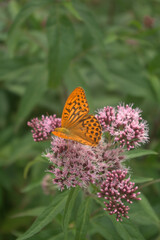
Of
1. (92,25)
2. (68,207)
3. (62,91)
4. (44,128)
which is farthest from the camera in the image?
(62,91)

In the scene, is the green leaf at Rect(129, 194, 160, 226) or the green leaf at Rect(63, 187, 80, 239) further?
the green leaf at Rect(129, 194, 160, 226)

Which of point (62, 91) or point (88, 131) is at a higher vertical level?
point (62, 91)

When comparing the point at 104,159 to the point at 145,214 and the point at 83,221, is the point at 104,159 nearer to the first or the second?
the point at 83,221

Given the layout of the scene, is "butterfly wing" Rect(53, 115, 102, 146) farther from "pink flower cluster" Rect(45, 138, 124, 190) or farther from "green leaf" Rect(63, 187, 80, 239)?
"green leaf" Rect(63, 187, 80, 239)

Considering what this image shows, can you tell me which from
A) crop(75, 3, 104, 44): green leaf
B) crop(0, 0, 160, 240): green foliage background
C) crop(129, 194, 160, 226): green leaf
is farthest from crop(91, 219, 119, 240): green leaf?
crop(75, 3, 104, 44): green leaf

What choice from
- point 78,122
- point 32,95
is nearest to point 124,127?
point 78,122

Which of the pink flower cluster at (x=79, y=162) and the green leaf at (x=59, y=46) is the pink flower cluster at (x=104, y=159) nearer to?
the pink flower cluster at (x=79, y=162)

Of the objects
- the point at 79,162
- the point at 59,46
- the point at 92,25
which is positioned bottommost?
the point at 79,162
